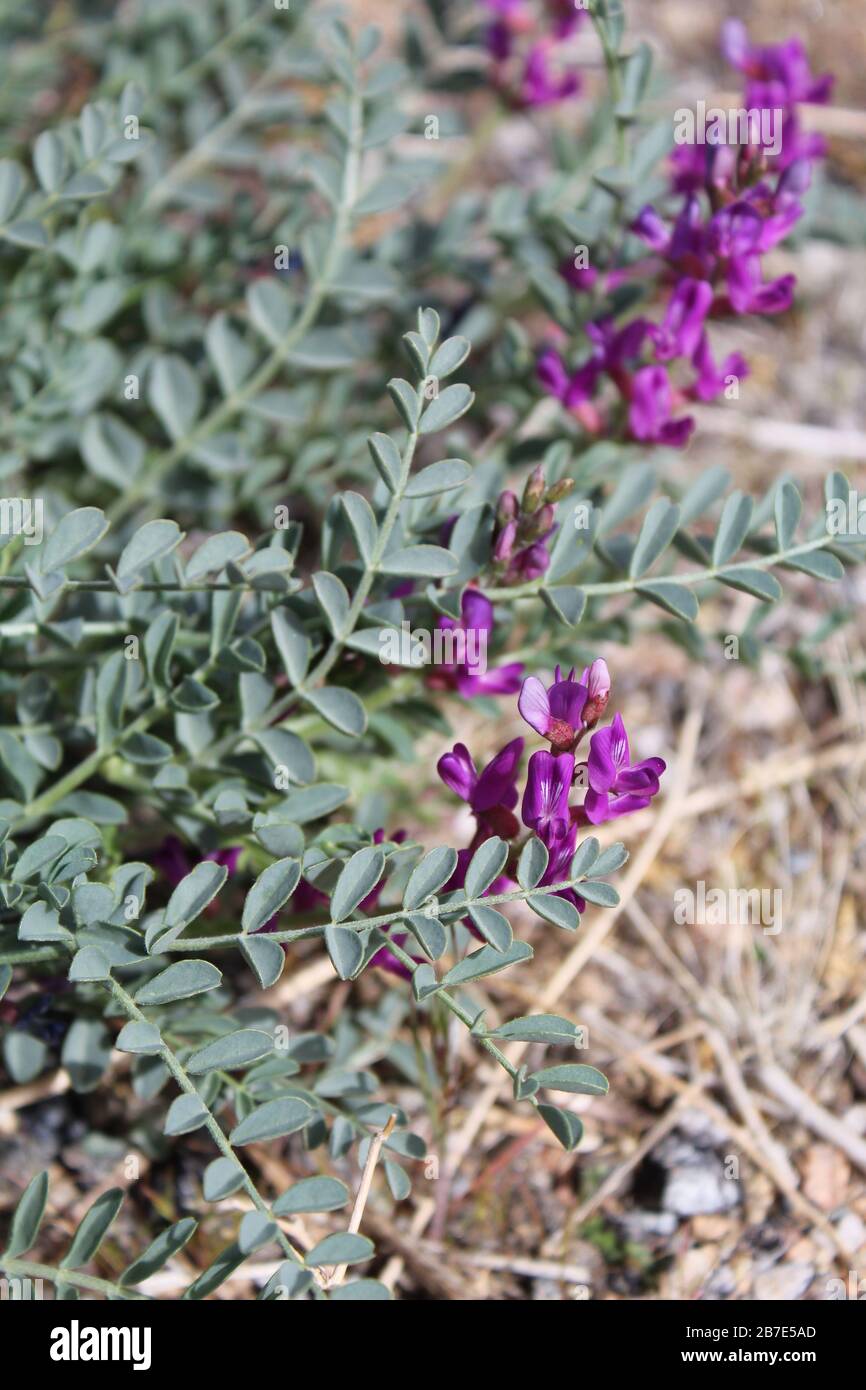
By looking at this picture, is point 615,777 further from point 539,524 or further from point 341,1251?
point 341,1251

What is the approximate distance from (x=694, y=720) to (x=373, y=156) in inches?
67.6

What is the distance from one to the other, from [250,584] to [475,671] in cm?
31

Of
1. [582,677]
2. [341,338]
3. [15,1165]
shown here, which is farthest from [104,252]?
[15,1165]

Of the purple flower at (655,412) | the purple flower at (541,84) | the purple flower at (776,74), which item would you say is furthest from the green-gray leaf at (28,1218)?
the purple flower at (541,84)

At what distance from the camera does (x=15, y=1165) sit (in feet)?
6.56

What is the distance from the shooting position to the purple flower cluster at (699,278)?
1.91 m

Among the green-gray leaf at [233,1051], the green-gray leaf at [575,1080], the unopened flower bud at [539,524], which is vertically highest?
the unopened flower bud at [539,524]

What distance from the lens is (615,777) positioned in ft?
5.11

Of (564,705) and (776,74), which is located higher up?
(776,74)

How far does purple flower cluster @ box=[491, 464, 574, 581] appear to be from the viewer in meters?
1.64

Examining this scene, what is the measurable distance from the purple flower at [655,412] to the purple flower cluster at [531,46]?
908mm

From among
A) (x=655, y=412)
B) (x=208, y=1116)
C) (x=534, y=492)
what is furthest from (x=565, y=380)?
(x=208, y=1116)

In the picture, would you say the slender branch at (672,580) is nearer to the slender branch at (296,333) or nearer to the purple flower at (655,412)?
the purple flower at (655,412)
